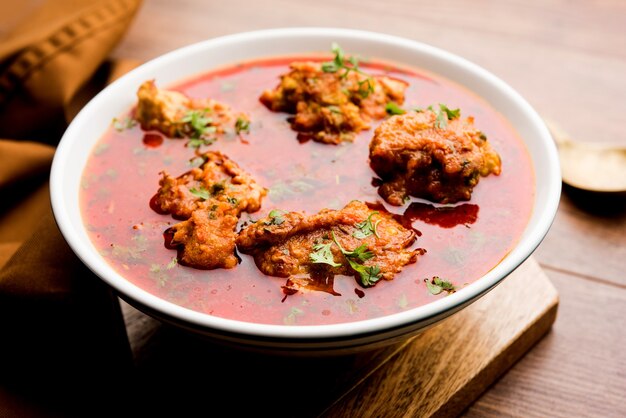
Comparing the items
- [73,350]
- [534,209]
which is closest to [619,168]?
[534,209]

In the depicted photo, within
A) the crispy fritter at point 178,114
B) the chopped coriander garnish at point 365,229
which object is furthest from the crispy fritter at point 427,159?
the crispy fritter at point 178,114

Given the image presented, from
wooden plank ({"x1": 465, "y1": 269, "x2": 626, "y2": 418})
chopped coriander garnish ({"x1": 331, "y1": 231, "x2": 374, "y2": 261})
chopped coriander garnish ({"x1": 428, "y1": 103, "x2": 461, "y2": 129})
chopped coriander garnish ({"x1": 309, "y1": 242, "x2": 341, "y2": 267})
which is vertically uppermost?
chopped coriander garnish ({"x1": 428, "y1": 103, "x2": 461, "y2": 129})

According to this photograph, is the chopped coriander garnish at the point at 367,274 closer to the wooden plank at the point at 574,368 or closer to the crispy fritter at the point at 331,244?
the crispy fritter at the point at 331,244

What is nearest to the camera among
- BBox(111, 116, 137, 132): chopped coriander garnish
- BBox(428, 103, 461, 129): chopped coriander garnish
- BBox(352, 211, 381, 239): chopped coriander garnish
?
BBox(352, 211, 381, 239): chopped coriander garnish

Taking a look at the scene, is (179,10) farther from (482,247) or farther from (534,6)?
(482,247)

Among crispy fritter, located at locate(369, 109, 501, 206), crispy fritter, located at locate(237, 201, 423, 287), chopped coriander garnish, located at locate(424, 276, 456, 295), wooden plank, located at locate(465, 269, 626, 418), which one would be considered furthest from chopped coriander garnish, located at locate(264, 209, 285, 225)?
wooden plank, located at locate(465, 269, 626, 418)

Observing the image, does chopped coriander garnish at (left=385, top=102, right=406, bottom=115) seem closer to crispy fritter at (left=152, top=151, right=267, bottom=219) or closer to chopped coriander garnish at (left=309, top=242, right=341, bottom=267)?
crispy fritter at (left=152, top=151, right=267, bottom=219)
